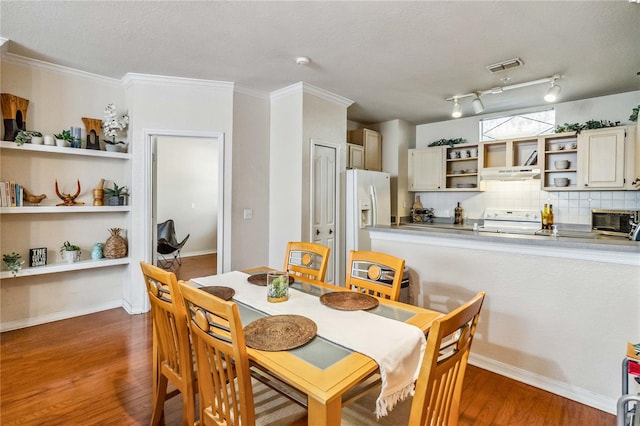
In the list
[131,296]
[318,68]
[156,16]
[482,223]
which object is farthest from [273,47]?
[482,223]

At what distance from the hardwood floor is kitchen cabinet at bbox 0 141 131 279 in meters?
0.84

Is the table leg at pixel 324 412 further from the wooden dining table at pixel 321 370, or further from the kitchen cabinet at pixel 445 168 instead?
the kitchen cabinet at pixel 445 168

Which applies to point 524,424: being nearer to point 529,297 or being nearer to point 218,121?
point 529,297

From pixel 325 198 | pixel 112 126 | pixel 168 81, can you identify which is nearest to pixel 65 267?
pixel 112 126

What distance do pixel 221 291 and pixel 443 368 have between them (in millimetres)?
1334

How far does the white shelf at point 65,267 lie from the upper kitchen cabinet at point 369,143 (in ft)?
11.9

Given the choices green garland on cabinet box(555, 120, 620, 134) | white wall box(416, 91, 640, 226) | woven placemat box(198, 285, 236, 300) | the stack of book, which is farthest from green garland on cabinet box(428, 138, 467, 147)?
the stack of book

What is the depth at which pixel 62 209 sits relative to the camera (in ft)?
10.5

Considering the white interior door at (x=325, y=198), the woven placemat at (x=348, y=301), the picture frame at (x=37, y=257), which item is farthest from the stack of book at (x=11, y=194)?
the woven placemat at (x=348, y=301)

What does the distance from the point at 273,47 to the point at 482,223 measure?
4079 millimetres

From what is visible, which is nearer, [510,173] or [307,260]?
[307,260]

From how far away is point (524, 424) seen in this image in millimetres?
1897

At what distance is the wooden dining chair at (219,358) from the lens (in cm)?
110

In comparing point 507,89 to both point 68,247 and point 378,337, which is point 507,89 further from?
point 68,247
